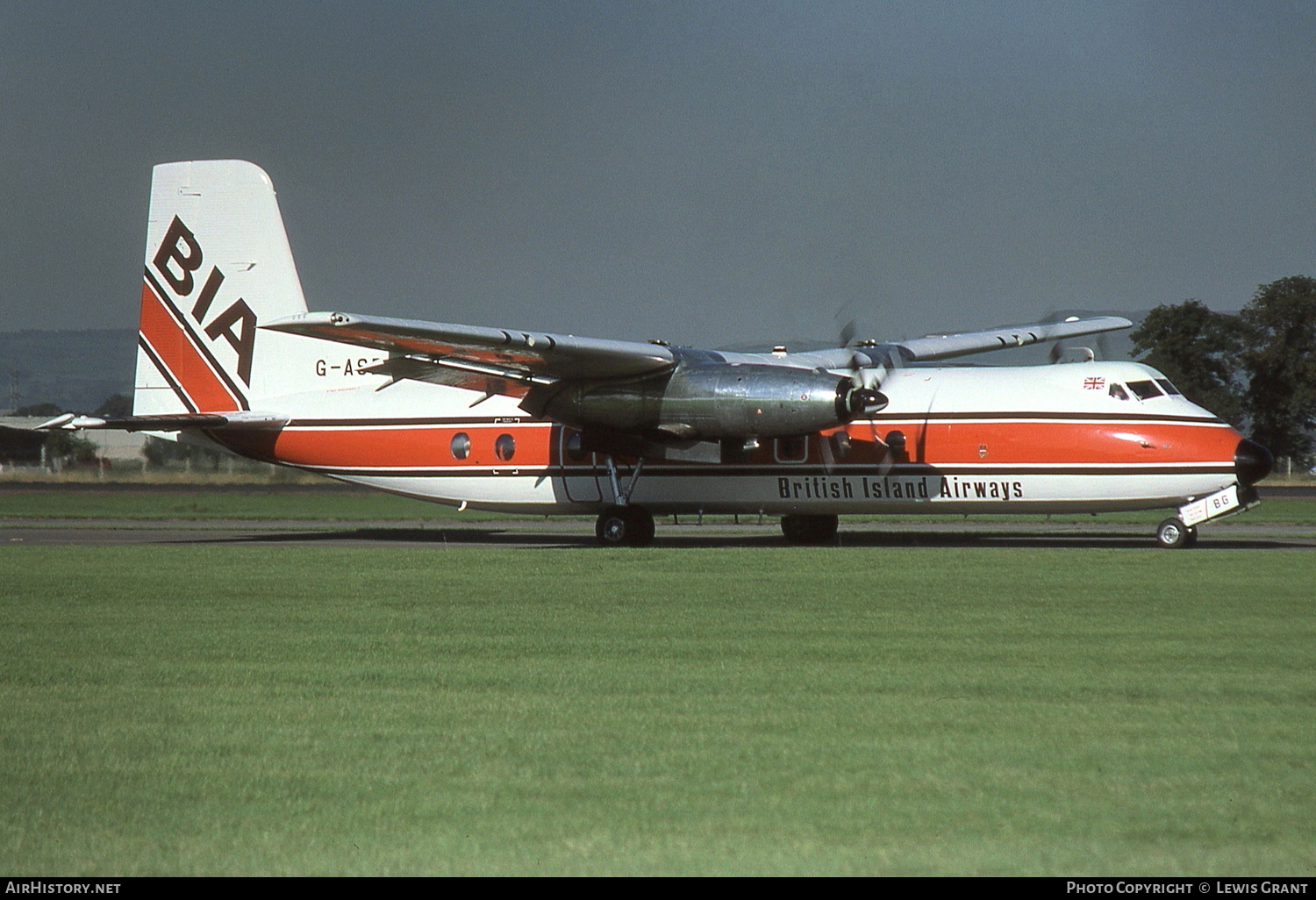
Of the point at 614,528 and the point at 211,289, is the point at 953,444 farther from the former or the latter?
the point at 211,289

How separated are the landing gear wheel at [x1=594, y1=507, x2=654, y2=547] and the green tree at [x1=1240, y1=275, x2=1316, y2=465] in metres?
55.3

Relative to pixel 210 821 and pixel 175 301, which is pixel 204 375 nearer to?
pixel 175 301

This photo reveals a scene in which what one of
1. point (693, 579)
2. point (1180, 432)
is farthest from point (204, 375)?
point (1180, 432)

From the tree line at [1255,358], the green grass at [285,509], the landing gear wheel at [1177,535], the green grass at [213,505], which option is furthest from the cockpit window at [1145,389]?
the tree line at [1255,358]

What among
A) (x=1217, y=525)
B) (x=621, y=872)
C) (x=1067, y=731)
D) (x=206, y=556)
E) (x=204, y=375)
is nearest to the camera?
(x=621, y=872)

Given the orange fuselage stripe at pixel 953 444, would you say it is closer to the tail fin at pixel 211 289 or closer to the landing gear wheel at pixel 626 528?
the landing gear wheel at pixel 626 528

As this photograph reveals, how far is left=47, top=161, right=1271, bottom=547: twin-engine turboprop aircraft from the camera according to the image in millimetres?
23188

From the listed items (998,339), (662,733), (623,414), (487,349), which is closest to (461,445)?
(623,414)

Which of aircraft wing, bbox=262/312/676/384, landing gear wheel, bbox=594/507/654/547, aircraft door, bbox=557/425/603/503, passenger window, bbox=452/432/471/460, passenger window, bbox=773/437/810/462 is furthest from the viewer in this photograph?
passenger window, bbox=452/432/471/460

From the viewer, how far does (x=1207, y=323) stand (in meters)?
76.5

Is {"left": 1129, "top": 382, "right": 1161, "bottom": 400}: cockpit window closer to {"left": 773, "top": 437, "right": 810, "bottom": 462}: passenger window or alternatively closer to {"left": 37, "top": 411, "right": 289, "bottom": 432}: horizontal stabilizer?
{"left": 773, "top": 437, "right": 810, "bottom": 462}: passenger window

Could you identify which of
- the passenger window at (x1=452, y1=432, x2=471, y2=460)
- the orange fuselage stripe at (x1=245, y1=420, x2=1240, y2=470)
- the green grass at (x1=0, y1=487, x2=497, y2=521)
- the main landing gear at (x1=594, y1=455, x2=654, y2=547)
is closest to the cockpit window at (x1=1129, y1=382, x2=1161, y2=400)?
the orange fuselage stripe at (x1=245, y1=420, x2=1240, y2=470)

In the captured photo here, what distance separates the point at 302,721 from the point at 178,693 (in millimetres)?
1384

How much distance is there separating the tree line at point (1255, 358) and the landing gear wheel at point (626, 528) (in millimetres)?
54101
